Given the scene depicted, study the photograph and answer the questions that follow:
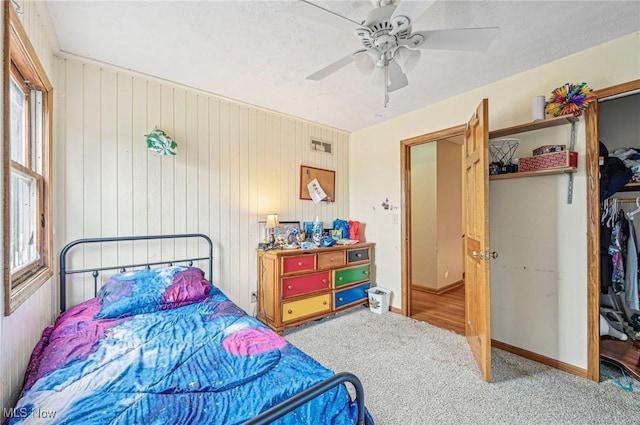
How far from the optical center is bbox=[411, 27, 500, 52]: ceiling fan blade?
139cm

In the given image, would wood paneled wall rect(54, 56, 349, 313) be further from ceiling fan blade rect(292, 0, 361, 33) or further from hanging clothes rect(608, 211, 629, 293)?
hanging clothes rect(608, 211, 629, 293)

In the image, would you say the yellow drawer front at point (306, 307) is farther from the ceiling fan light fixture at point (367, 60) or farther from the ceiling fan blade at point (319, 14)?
the ceiling fan blade at point (319, 14)

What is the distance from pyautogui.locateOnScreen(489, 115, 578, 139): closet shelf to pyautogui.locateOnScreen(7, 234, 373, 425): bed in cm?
238

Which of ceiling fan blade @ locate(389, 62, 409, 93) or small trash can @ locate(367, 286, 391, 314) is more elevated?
ceiling fan blade @ locate(389, 62, 409, 93)

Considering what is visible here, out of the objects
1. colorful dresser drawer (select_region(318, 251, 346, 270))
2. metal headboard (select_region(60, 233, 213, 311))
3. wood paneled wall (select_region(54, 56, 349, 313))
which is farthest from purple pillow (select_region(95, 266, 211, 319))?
colorful dresser drawer (select_region(318, 251, 346, 270))

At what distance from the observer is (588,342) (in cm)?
210

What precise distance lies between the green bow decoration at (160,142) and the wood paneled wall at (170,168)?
0.11 m

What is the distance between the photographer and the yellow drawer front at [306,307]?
9.53ft

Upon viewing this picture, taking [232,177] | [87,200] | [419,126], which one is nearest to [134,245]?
[87,200]

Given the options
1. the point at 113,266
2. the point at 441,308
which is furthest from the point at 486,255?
the point at 113,266

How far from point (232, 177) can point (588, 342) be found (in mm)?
3480

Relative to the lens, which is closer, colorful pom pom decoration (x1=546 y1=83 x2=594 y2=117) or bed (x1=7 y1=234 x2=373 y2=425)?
bed (x1=7 y1=234 x2=373 y2=425)

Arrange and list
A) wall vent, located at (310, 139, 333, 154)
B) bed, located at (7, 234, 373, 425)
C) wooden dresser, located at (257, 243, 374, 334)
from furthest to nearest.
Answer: wall vent, located at (310, 139, 333, 154) < wooden dresser, located at (257, 243, 374, 334) < bed, located at (7, 234, 373, 425)

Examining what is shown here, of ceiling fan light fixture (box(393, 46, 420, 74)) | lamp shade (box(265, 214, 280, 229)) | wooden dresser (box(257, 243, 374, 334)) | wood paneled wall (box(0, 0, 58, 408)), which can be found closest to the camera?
wood paneled wall (box(0, 0, 58, 408))
